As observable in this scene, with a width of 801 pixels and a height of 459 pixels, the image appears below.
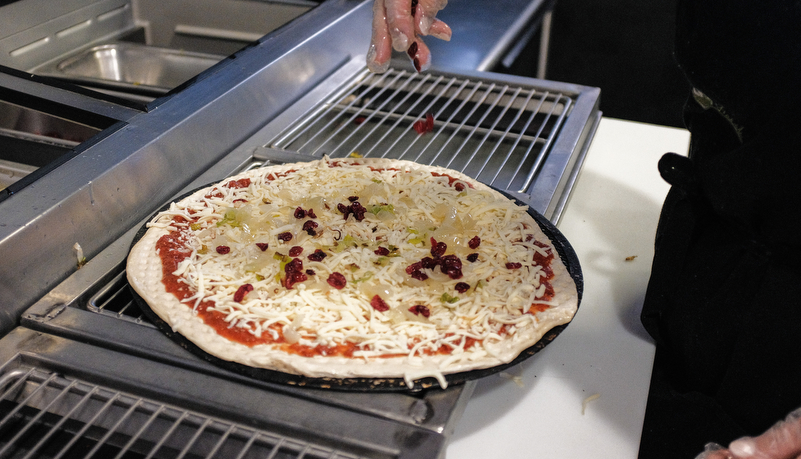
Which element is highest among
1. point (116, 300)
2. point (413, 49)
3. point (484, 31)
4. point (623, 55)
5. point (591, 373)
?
point (413, 49)

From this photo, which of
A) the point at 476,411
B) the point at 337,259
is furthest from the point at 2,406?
the point at 476,411

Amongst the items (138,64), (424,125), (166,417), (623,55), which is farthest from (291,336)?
(623,55)

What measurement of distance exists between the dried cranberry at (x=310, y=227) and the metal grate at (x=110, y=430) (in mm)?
581

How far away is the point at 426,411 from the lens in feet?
3.50

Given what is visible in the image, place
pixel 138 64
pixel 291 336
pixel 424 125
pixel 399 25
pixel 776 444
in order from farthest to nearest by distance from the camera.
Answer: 1. pixel 138 64
2. pixel 424 125
3. pixel 399 25
4. pixel 291 336
5. pixel 776 444

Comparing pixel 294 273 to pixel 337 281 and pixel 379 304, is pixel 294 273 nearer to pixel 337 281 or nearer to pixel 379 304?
pixel 337 281

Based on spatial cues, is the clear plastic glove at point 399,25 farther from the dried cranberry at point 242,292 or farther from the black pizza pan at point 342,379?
the black pizza pan at point 342,379

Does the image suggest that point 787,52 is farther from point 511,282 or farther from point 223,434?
point 223,434

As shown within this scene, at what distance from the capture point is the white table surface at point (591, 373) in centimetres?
116

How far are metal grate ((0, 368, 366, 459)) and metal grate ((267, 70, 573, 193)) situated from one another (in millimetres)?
1040

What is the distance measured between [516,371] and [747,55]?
76cm

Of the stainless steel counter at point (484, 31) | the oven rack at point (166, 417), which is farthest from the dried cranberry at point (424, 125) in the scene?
the oven rack at point (166, 417)

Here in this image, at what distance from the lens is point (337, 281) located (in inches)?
54.0

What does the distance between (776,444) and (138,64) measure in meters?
2.63
